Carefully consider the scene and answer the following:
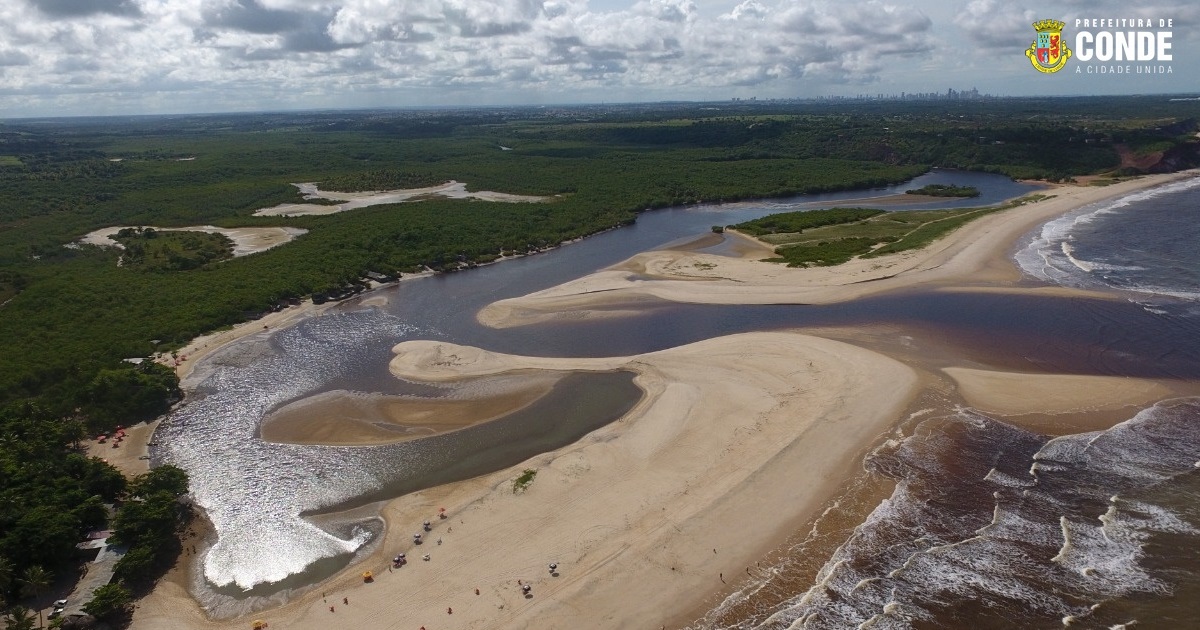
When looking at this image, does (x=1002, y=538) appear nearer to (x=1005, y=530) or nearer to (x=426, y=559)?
(x=1005, y=530)

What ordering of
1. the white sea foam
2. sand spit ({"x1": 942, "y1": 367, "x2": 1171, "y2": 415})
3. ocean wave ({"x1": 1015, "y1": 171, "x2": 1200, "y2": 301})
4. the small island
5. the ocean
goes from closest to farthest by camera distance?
the ocean < sand spit ({"x1": 942, "y1": 367, "x2": 1171, "y2": 415}) < ocean wave ({"x1": 1015, "y1": 171, "x2": 1200, "y2": 301}) < the white sea foam < the small island

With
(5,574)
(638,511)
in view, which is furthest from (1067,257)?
(5,574)

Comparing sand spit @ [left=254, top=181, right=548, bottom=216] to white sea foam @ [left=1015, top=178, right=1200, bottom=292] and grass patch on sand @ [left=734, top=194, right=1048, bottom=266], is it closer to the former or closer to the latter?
grass patch on sand @ [left=734, top=194, right=1048, bottom=266]

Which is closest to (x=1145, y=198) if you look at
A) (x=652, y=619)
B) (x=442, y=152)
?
(x=652, y=619)

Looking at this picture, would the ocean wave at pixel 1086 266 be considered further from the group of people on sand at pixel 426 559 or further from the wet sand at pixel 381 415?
the group of people on sand at pixel 426 559

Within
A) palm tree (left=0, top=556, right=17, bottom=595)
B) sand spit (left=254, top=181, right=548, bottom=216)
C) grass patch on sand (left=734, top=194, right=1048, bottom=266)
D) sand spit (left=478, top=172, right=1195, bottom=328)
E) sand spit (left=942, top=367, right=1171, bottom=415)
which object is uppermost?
sand spit (left=254, top=181, right=548, bottom=216)

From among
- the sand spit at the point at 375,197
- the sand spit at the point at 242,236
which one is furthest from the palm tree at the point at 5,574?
the sand spit at the point at 375,197

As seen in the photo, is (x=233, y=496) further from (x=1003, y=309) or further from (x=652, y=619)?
(x=1003, y=309)

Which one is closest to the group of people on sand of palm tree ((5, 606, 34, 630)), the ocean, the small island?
the ocean
